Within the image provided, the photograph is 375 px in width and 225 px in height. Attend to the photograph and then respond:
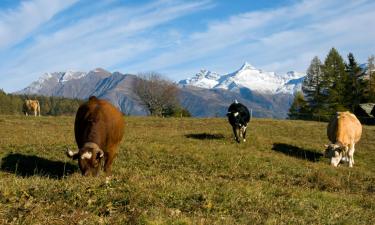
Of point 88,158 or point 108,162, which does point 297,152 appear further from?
point 88,158

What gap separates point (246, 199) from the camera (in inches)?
384

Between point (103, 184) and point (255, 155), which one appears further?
point (255, 155)

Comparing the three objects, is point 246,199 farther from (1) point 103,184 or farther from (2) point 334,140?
(2) point 334,140

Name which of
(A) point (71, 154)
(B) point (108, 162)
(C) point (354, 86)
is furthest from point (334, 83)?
(A) point (71, 154)

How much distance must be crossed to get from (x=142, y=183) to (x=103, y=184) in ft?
3.25

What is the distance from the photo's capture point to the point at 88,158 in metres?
13.5

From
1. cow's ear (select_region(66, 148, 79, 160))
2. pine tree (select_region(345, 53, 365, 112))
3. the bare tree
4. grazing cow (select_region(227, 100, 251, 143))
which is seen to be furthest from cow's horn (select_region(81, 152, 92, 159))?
the bare tree

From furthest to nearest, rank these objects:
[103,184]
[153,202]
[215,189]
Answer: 1. [215,189]
2. [103,184]
3. [153,202]

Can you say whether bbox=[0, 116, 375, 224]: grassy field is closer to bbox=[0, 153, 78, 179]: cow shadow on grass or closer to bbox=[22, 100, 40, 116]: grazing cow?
bbox=[0, 153, 78, 179]: cow shadow on grass

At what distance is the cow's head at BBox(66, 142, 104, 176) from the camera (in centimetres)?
1349

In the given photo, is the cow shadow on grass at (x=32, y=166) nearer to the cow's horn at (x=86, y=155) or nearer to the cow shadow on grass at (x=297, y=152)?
the cow's horn at (x=86, y=155)

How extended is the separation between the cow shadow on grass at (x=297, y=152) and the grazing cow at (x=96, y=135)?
1247cm

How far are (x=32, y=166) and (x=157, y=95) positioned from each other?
3766 inches

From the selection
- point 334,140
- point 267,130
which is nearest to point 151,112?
point 267,130
